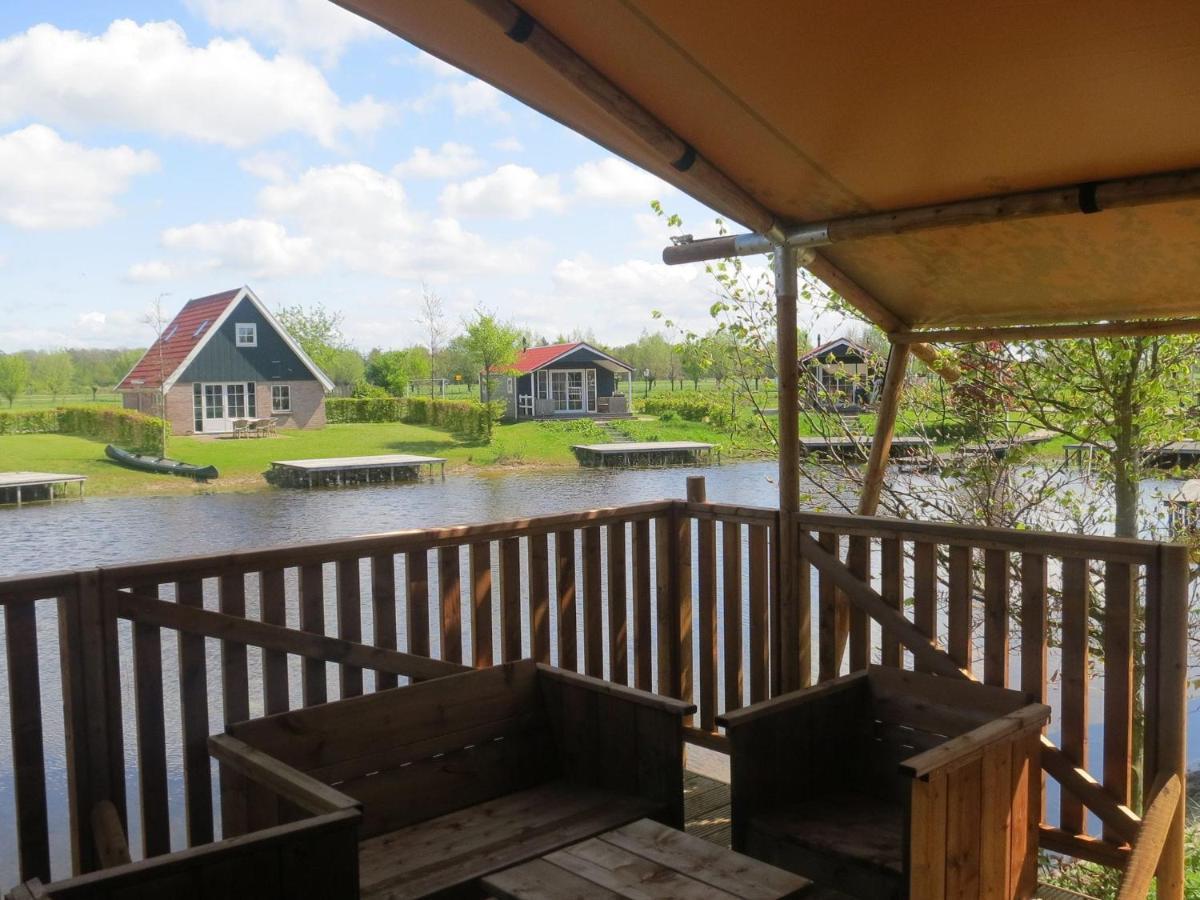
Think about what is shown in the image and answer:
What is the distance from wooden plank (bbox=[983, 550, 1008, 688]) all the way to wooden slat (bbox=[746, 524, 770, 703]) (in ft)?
2.38

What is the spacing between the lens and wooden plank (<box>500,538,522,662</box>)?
291 centimetres

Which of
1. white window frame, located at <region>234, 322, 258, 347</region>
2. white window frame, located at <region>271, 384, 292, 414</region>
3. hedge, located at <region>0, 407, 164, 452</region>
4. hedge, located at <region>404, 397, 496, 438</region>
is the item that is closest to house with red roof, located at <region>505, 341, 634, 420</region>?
hedge, located at <region>404, 397, 496, 438</region>

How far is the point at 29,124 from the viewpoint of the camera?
1352 centimetres

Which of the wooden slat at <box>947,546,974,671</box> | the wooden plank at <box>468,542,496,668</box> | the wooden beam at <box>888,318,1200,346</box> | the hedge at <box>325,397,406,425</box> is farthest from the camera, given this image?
the hedge at <box>325,397,406,425</box>

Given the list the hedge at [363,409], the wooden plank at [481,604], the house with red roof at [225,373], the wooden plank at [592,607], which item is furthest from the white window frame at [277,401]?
the wooden plank at [481,604]

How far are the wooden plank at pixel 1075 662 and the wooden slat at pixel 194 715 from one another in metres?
2.07

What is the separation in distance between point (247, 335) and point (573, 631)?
306 inches

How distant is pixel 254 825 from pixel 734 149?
1874 millimetres

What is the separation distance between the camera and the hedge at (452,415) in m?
11.2

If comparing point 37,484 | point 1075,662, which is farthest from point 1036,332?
point 37,484

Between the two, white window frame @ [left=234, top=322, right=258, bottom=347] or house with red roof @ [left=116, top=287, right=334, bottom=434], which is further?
white window frame @ [left=234, top=322, right=258, bottom=347]

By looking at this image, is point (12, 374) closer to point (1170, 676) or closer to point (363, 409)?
point (363, 409)

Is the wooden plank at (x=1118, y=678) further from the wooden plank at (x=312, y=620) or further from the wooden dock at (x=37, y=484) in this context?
the wooden dock at (x=37, y=484)

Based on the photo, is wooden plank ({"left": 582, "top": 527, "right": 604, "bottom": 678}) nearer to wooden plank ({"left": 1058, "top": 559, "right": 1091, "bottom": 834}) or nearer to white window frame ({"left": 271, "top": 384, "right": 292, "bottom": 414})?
wooden plank ({"left": 1058, "top": 559, "right": 1091, "bottom": 834})
